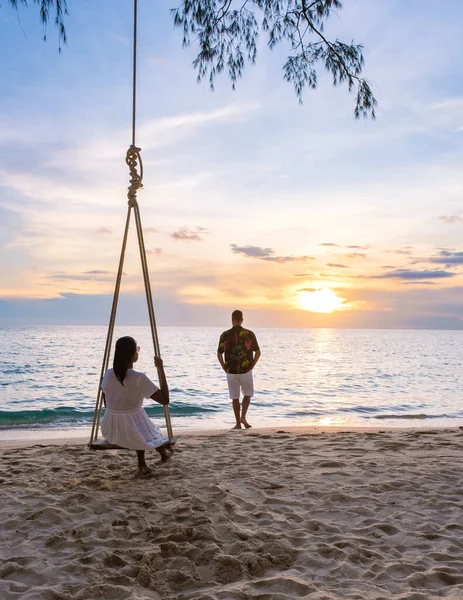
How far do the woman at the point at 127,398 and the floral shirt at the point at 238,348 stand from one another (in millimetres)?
3088

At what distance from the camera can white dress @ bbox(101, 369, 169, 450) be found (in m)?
4.12

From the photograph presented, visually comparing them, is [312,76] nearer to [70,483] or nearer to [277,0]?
[277,0]

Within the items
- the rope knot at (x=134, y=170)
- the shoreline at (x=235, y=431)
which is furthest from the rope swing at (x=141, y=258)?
the shoreline at (x=235, y=431)

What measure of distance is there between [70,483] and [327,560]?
7.20ft

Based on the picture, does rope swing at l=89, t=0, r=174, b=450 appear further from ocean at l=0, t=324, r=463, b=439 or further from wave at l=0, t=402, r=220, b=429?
wave at l=0, t=402, r=220, b=429

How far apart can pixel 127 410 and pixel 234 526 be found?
139 centimetres

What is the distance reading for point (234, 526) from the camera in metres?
3.19

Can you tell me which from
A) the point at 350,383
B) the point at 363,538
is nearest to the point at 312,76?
the point at 363,538

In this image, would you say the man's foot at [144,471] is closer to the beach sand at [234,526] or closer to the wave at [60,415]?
the beach sand at [234,526]

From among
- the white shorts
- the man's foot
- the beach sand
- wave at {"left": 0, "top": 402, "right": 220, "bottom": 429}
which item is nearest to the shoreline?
the white shorts

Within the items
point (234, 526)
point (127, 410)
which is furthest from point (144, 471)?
point (234, 526)

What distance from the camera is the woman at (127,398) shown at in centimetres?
411

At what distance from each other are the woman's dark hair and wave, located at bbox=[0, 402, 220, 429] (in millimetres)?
6638

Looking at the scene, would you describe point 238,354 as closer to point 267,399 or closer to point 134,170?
point 134,170
